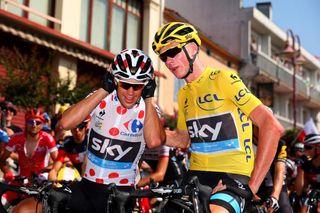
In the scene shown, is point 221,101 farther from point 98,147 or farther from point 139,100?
point 98,147

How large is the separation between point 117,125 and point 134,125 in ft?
0.54

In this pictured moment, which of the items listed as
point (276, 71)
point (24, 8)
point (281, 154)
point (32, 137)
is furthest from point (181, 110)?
point (276, 71)

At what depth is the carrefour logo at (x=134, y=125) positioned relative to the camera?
446 cm

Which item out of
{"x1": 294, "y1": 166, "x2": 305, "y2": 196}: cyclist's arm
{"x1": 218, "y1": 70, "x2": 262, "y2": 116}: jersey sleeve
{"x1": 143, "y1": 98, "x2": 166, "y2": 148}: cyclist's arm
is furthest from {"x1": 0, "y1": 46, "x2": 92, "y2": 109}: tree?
{"x1": 218, "y1": 70, "x2": 262, "y2": 116}: jersey sleeve

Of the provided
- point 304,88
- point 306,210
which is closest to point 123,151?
point 306,210

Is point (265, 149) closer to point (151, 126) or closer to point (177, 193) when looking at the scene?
point (177, 193)

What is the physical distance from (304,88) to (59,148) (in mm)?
42699

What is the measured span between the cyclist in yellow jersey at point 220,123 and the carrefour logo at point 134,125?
1.72 ft

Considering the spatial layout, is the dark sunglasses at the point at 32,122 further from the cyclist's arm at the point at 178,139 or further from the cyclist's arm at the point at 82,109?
the cyclist's arm at the point at 178,139

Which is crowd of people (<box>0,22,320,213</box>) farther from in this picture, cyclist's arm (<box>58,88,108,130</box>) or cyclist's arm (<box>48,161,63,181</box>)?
cyclist's arm (<box>48,161,63,181</box>)

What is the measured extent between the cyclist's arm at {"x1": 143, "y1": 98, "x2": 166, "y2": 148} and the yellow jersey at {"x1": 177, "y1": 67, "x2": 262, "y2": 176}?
0.47 metres

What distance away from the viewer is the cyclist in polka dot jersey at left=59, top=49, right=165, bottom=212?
414 centimetres

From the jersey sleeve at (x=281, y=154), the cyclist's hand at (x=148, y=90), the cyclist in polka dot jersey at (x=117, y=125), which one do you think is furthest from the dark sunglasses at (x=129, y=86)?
the jersey sleeve at (x=281, y=154)

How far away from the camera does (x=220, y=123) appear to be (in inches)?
150
